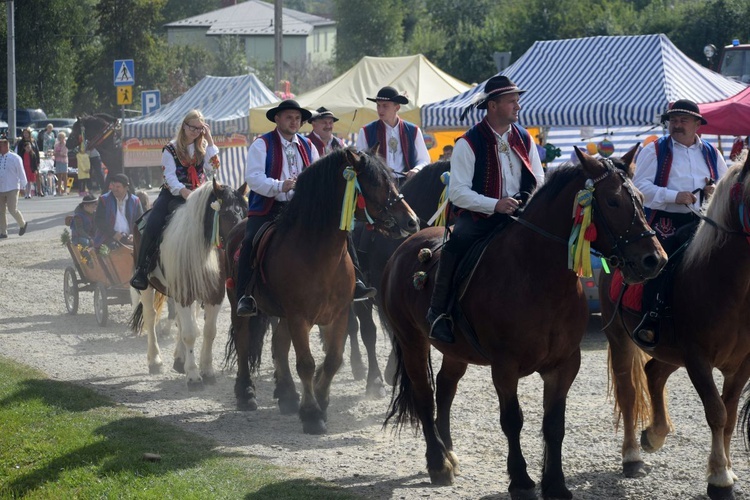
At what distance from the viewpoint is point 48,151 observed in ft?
128

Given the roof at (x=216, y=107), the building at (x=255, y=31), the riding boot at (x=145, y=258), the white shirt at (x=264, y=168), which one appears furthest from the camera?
the building at (x=255, y=31)

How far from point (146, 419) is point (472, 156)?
3.91 m

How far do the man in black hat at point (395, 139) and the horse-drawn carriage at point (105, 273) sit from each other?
4740 mm

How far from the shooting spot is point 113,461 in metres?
7.47

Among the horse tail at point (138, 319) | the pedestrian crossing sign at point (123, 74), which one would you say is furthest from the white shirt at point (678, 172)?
the pedestrian crossing sign at point (123, 74)

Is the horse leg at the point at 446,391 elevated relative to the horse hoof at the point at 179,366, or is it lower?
elevated

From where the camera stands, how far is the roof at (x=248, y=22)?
8644 centimetres

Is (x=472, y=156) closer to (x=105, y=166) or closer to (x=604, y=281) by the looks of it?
(x=604, y=281)

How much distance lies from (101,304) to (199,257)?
4271 millimetres

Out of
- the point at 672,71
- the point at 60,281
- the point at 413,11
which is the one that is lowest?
the point at 60,281

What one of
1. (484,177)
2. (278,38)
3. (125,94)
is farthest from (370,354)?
(278,38)

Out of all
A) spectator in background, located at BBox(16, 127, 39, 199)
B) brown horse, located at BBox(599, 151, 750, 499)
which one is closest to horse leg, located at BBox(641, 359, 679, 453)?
brown horse, located at BBox(599, 151, 750, 499)

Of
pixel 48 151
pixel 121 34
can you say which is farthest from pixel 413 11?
pixel 48 151

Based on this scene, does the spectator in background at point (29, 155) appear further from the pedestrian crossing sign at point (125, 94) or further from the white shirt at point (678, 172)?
the white shirt at point (678, 172)
